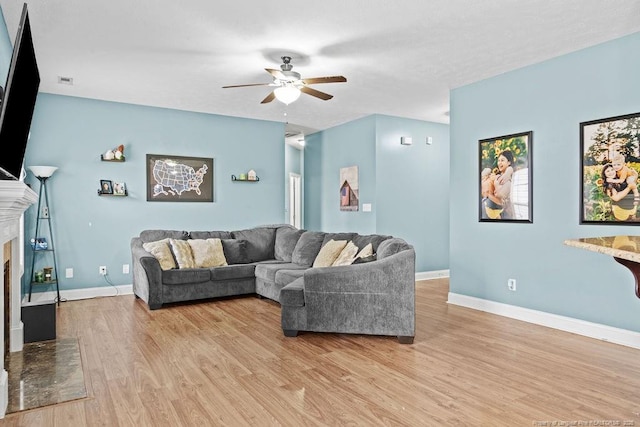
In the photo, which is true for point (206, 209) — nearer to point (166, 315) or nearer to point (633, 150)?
point (166, 315)

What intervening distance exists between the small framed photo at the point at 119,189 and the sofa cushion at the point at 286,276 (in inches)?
98.5

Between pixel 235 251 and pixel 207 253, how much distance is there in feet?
1.39

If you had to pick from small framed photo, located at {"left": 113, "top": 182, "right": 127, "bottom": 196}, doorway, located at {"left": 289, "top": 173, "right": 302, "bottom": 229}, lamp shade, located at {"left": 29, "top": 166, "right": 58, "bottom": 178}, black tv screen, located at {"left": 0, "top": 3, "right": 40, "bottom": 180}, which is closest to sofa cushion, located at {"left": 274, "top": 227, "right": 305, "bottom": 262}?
small framed photo, located at {"left": 113, "top": 182, "right": 127, "bottom": 196}

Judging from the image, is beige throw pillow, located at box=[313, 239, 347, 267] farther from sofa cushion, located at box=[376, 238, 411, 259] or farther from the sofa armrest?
A: the sofa armrest

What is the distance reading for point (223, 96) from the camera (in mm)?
5383

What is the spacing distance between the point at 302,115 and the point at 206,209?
2038 mm

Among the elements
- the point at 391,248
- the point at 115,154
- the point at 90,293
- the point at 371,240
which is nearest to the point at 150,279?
the point at 90,293

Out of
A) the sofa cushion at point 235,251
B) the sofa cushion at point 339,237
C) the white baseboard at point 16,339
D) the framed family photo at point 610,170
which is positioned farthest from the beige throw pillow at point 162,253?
the framed family photo at point 610,170

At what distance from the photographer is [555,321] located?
4.02 metres

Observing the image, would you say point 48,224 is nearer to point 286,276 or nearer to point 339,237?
point 286,276

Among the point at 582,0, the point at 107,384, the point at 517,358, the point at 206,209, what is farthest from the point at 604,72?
the point at 206,209

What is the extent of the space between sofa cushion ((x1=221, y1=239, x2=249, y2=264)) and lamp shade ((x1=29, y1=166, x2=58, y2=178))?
217 centimetres

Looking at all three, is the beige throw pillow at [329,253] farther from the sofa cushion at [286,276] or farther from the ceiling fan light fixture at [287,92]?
the ceiling fan light fixture at [287,92]

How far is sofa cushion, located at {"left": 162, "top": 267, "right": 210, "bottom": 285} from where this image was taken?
488 cm
